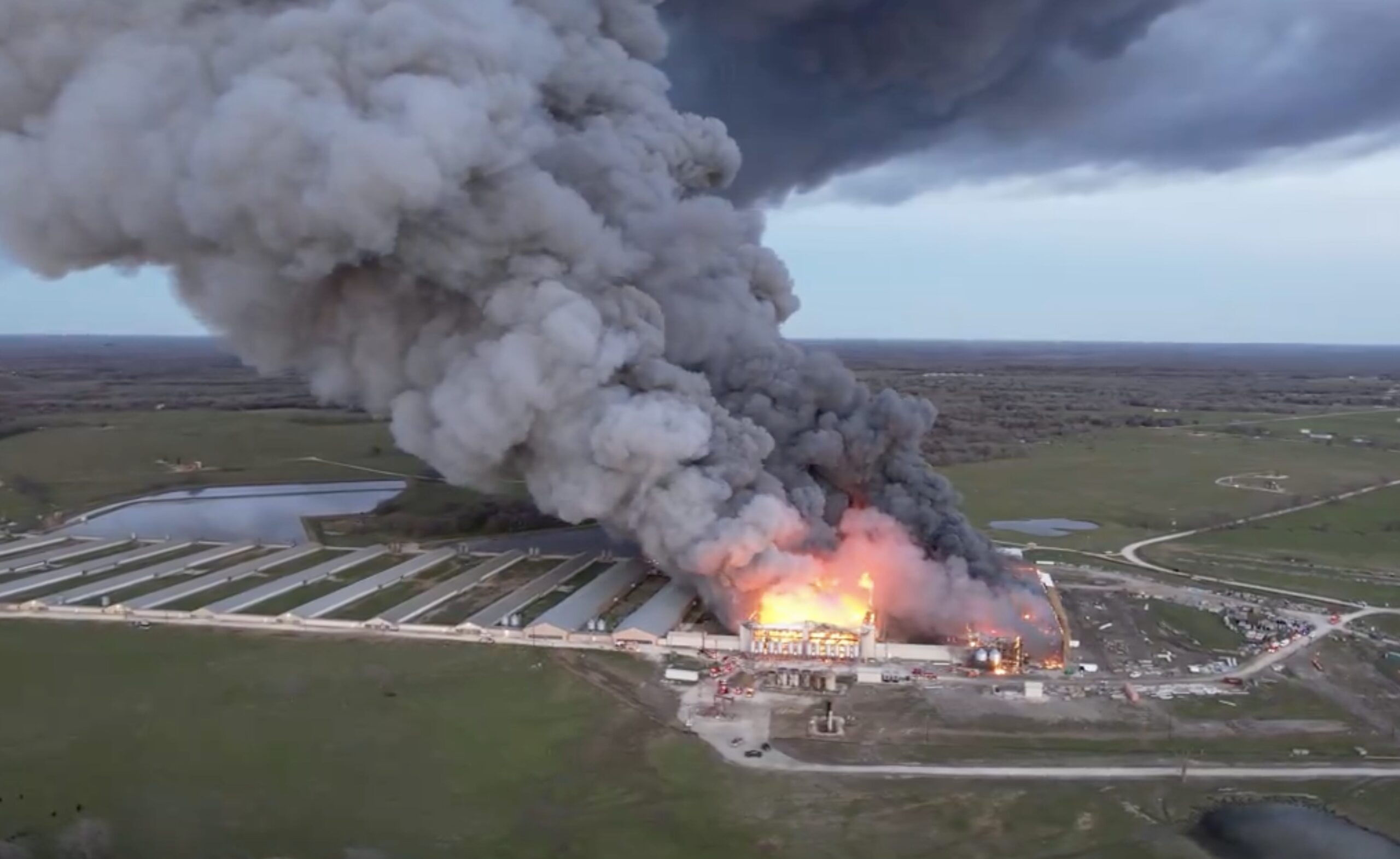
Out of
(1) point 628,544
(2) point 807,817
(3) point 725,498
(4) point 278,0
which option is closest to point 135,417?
(1) point 628,544

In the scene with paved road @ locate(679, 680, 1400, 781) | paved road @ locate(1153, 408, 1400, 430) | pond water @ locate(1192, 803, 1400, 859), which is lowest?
pond water @ locate(1192, 803, 1400, 859)

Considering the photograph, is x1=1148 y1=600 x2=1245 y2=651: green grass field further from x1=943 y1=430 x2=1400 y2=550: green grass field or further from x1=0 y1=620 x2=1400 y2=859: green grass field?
x1=943 y1=430 x2=1400 y2=550: green grass field

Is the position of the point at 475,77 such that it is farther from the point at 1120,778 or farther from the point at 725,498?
the point at 1120,778

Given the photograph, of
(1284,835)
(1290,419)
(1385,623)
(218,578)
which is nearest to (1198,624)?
(1385,623)

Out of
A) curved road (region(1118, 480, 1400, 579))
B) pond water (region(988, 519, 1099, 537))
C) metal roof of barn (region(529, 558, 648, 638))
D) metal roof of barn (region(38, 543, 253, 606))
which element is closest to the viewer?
metal roof of barn (region(529, 558, 648, 638))

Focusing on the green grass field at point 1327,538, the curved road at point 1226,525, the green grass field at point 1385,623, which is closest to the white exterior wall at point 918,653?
the green grass field at point 1385,623

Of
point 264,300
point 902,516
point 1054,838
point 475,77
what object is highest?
point 475,77

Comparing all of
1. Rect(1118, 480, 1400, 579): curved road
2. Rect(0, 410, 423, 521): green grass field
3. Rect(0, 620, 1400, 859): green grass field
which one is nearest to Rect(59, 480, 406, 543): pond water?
Rect(0, 410, 423, 521): green grass field
